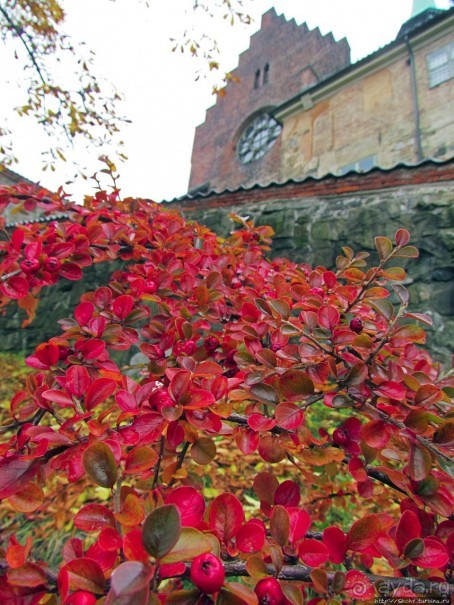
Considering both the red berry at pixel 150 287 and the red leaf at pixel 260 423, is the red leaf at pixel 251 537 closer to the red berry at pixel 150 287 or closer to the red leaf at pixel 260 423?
the red leaf at pixel 260 423

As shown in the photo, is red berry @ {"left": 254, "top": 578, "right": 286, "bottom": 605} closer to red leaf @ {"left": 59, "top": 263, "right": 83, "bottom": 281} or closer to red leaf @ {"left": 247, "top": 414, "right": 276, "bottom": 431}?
red leaf @ {"left": 247, "top": 414, "right": 276, "bottom": 431}

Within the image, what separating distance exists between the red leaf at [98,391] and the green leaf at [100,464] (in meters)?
0.17

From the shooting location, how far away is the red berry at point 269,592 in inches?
19.5

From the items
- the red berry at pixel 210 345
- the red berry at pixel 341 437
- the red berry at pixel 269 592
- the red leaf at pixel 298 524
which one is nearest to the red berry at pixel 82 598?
the red berry at pixel 269 592

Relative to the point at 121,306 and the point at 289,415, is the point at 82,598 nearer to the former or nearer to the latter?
the point at 289,415

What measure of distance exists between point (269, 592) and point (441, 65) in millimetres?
10275

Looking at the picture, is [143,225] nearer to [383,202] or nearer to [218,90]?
[383,202]

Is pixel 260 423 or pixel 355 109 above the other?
pixel 355 109

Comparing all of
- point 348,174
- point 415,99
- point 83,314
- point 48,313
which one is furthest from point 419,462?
point 415,99

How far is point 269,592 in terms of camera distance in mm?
503

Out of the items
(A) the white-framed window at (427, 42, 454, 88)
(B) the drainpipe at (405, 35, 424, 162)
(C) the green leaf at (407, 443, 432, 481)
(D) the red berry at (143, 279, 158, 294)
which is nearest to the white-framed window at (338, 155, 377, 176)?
(B) the drainpipe at (405, 35, 424, 162)

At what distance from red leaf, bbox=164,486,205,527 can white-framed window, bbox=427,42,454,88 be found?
999cm

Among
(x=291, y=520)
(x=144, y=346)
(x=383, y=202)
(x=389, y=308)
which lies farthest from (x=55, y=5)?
(x=291, y=520)

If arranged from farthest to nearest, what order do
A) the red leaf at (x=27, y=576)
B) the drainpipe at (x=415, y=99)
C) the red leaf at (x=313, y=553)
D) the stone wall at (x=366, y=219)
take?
the drainpipe at (x=415, y=99), the stone wall at (x=366, y=219), the red leaf at (x=313, y=553), the red leaf at (x=27, y=576)
